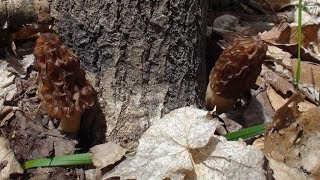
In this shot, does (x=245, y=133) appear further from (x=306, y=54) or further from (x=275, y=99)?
(x=306, y=54)

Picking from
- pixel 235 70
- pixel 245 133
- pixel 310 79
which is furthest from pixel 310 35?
pixel 245 133

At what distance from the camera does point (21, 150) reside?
3.17 m

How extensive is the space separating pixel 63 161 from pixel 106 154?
26 cm

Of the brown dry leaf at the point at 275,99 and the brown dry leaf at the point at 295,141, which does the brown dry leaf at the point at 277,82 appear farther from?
the brown dry leaf at the point at 295,141

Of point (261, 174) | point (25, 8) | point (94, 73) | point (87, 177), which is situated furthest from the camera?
point (25, 8)

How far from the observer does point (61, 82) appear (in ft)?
9.97

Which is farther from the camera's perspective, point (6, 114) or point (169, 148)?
point (6, 114)

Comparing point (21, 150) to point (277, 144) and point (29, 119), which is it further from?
point (277, 144)

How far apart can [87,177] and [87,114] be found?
0.48 metres

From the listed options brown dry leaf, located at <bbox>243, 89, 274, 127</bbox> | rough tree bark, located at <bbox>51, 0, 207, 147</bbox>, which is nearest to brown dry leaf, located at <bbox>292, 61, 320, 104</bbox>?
brown dry leaf, located at <bbox>243, 89, 274, 127</bbox>

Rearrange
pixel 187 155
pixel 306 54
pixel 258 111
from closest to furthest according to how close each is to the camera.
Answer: pixel 187 155 → pixel 258 111 → pixel 306 54

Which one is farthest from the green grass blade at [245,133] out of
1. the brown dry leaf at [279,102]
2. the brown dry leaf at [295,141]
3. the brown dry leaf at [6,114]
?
the brown dry leaf at [6,114]

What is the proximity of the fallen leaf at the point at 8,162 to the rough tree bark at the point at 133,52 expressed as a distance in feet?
1.99

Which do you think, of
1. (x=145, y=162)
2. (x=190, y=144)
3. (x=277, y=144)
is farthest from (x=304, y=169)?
(x=145, y=162)
